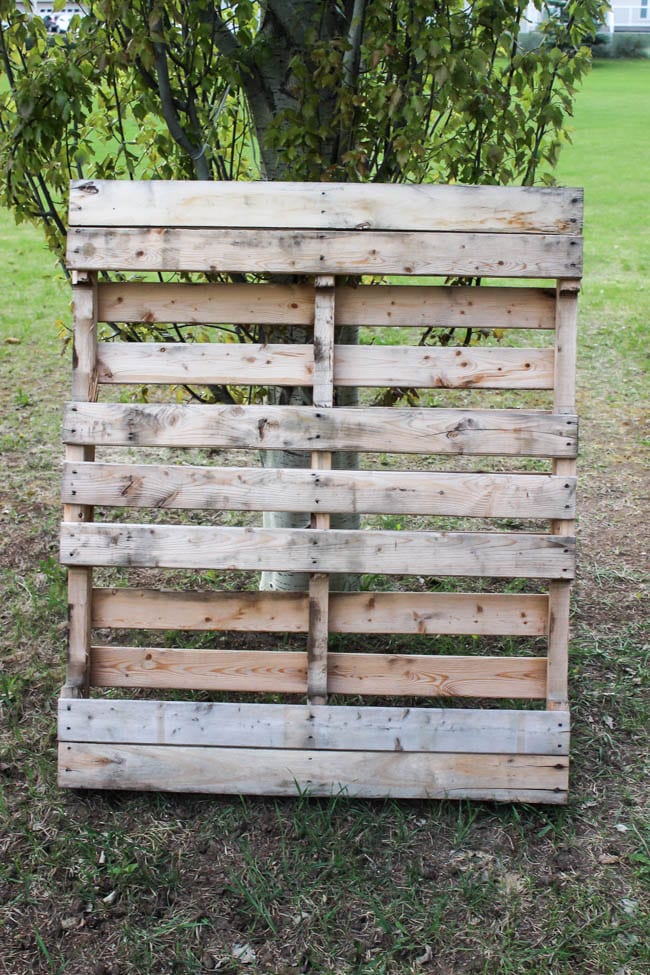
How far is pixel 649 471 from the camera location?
257 inches

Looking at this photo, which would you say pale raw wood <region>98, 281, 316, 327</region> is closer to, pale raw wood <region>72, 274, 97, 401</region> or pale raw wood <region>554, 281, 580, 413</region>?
pale raw wood <region>72, 274, 97, 401</region>

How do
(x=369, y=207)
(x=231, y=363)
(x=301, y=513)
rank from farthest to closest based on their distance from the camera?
(x=301, y=513) < (x=231, y=363) < (x=369, y=207)

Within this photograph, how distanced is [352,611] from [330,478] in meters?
0.48

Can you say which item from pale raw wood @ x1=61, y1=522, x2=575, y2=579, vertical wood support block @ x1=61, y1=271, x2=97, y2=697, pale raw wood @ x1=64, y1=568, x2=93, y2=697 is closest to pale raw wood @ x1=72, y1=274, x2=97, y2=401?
vertical wood support block @ x1=61, y1=271, x2=97, y2=697

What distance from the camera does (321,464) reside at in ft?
11.1

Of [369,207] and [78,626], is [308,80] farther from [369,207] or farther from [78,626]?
[78,626]

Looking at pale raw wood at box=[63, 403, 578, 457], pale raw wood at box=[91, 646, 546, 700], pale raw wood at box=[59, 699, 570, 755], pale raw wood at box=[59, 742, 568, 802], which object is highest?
pale raw wood at box=[63, 403, 578, 457]

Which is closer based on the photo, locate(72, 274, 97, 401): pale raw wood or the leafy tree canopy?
locate(72, 274, 97, 401): pale raw wood

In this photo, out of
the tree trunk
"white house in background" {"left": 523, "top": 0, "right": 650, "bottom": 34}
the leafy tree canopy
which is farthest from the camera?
"white house in background" {"left": 523, "top": 0, "right": 650, "bottom": 34}

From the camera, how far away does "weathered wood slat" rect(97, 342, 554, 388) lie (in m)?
3.38

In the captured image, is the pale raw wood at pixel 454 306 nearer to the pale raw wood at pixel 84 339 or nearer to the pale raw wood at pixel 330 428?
the pale raw wood at pixel 330 428

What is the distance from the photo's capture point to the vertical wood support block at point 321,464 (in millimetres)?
3365

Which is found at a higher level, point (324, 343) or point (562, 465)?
point (324, 343)

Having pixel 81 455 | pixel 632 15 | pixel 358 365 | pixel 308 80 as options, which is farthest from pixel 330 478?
pixel 632 15
